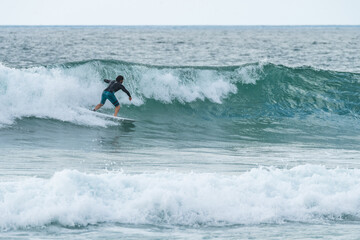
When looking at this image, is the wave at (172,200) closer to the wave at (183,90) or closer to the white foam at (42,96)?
the white foam at (42,96)

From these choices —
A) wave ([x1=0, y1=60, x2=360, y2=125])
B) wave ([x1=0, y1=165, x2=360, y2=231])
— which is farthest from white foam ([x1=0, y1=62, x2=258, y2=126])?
wave ([x1=0, y1=165, x2=360, y2=231])

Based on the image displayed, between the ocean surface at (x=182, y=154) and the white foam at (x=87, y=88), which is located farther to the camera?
the white foam at (x=87, y=88)

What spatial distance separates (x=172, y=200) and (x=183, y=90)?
1322cm

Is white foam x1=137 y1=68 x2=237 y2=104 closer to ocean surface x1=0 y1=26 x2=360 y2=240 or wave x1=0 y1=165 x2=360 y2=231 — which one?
ocean surface x1=0 y1=26 x2=360 y2=240

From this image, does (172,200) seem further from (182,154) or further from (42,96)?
(42,96)

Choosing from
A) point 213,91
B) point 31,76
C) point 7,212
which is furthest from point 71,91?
point 7,212

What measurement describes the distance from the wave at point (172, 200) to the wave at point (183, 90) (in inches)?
309

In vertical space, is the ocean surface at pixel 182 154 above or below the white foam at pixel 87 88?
below

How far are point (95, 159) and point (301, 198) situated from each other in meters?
4.60

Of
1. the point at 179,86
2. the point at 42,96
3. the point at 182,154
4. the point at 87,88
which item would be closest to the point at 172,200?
the point at 182,154

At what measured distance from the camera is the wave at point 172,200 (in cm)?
635

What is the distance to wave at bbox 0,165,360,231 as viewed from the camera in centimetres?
635

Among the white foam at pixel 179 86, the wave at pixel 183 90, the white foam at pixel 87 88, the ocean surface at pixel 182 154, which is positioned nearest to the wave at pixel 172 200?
the ocean surface at pixel 182 154

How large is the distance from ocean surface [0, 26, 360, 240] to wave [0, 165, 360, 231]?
0.02 metres
